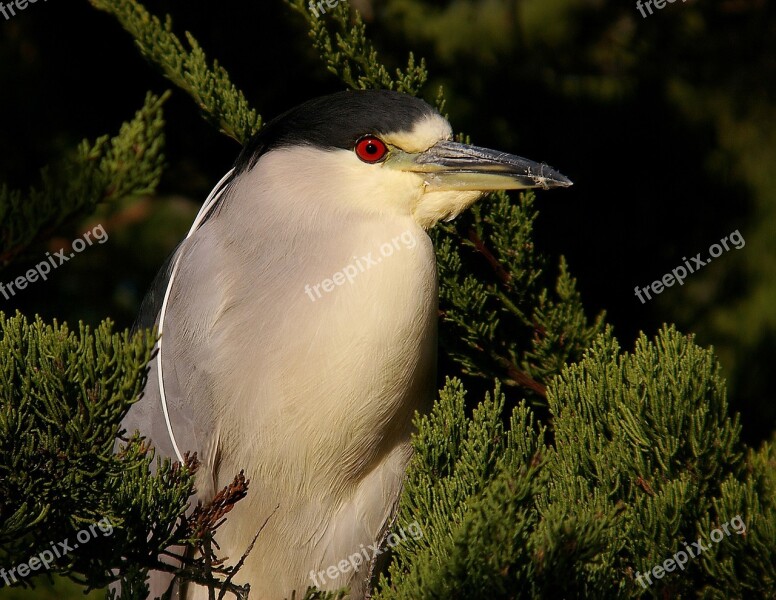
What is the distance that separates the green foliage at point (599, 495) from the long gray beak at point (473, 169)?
471 mm

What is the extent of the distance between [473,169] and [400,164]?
16cm

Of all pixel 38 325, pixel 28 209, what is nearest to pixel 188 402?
pixel 38 325

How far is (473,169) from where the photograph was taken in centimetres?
195

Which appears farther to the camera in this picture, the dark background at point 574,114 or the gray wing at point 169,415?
the dark background at point 574,114

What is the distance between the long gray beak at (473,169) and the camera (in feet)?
6.37

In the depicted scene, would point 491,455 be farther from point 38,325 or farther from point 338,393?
point 38,325

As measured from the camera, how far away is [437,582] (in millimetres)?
1308

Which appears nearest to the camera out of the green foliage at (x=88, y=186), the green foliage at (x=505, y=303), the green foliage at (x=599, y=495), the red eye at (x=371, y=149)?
the green foliage at (x=599, y=495)

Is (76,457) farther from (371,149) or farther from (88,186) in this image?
(88,186)

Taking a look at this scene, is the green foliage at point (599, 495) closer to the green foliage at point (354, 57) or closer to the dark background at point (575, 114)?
the green foliage at point (354, 57)

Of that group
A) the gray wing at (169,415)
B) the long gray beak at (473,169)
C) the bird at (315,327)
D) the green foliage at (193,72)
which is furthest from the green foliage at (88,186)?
the long gray beak at (473,169)

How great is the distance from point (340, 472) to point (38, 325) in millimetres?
756

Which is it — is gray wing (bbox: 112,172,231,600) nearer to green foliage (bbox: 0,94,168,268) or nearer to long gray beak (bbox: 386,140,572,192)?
green foliage (bbox: 0,94,168,268)

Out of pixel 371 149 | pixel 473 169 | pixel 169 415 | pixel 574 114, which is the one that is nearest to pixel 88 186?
pixel 169 415
